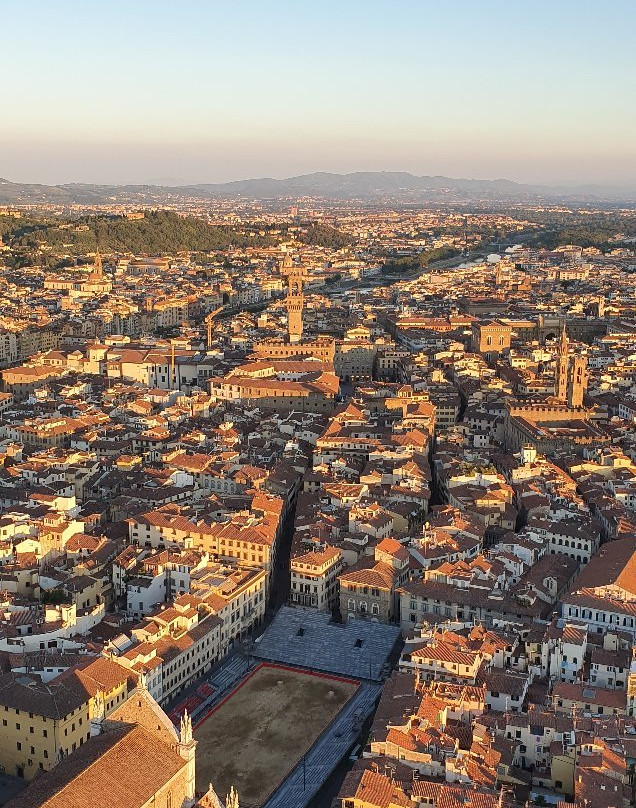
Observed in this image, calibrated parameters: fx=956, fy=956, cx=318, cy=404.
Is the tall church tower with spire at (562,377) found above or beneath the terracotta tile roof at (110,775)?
beneath

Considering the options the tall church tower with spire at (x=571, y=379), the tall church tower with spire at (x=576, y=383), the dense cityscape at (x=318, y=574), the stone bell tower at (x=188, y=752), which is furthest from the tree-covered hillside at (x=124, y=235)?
the stone bell tower at (x=188, y=752)

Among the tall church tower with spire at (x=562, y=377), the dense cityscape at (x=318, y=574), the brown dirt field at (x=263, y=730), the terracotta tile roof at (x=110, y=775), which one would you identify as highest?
the terracotta tile roof at (x=110, y=775)

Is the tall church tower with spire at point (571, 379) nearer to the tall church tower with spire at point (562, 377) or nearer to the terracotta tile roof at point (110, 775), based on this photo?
the tall church tower with spire at point (562, 377)

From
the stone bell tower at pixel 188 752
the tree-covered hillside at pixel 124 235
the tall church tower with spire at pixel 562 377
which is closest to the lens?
the stone bell tower at pixel 188 752

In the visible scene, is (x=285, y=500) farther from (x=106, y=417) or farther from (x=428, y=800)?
(x=428, y=800)

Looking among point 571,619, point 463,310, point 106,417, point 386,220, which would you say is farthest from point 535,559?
point 386,220

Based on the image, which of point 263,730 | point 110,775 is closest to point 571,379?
point 263,730

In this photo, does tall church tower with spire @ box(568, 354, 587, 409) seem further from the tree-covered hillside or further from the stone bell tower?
the tree-covered hillside
